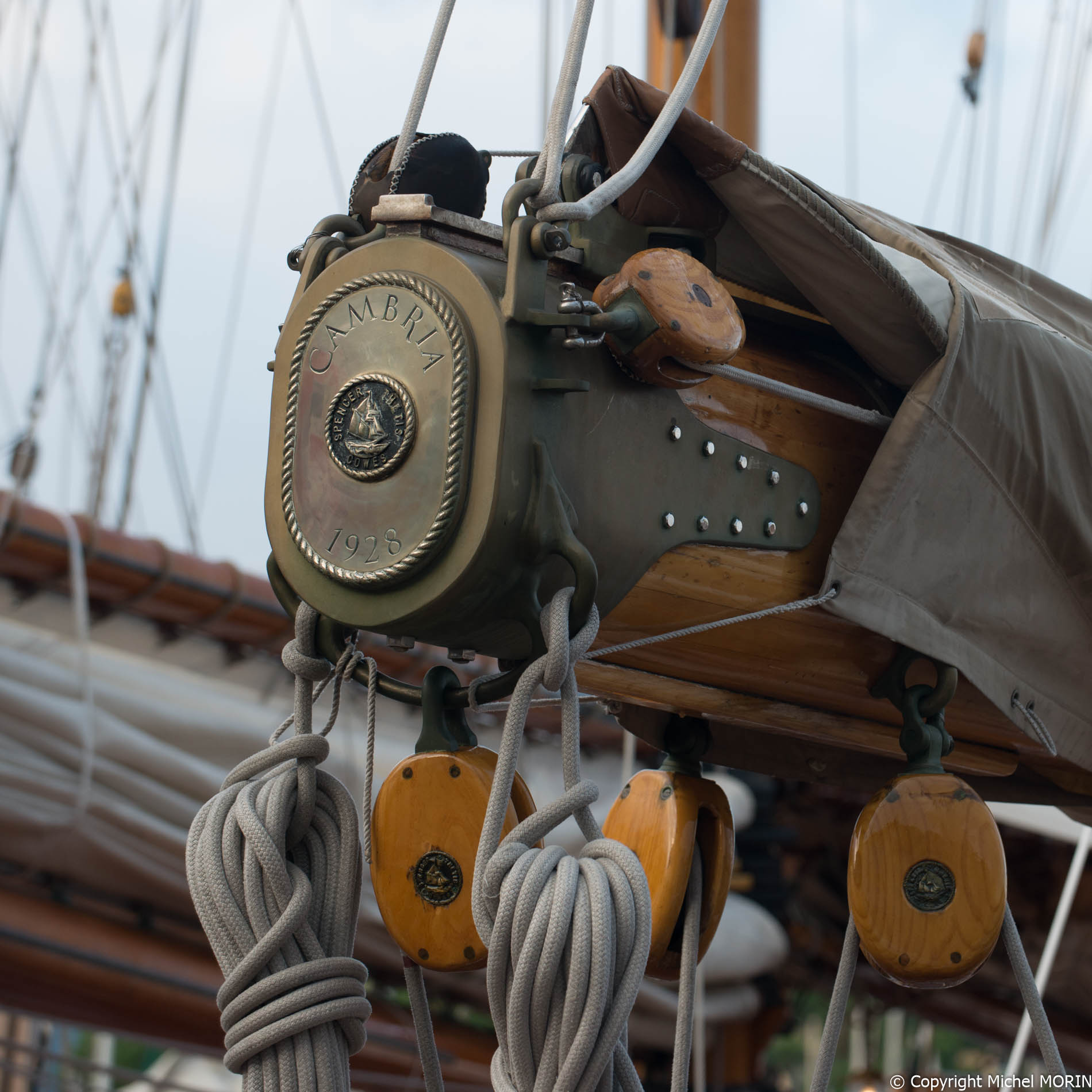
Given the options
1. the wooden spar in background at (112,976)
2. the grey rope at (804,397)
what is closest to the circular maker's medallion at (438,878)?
the grey rope at (804,397)

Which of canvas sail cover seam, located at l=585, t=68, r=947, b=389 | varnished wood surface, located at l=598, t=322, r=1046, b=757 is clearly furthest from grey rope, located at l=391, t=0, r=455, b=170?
varnished wood surface, located at l=598, t=322, r=1046, b=757

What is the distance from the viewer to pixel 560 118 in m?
0.91

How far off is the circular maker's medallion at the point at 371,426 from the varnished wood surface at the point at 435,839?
235mm

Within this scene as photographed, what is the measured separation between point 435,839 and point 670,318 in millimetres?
399

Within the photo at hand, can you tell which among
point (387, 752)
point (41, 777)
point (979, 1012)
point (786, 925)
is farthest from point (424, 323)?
point (979, 1012)

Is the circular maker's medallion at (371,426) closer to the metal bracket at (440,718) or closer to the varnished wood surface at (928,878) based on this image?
the metal bracket at (440,718)

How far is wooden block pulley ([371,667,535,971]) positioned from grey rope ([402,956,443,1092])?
0.04ft

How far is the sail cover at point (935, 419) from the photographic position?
1.04m

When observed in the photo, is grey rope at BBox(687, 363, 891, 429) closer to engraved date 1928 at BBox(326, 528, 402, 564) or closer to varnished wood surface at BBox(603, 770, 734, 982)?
engraved date 1928 at BBox(326, 528, 402, 564)

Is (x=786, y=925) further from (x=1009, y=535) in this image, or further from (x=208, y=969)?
(x=1009, y=535)

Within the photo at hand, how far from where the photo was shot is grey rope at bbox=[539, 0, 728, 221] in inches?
35.3

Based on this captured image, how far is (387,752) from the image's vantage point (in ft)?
12.7

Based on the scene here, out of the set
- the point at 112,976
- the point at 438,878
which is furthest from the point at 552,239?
the point at 112,976

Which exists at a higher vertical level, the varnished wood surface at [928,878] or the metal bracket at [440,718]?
the metal bracket at [440,718]
